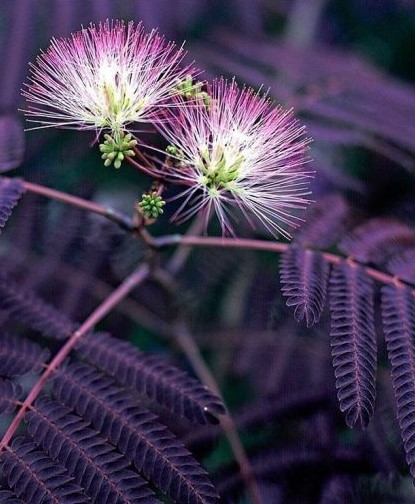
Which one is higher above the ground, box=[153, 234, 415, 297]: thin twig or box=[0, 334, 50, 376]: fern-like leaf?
box=[153, 234, 415, 297]: thin twig

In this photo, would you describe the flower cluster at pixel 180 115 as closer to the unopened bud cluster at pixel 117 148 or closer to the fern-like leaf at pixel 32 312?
the unopened bud cluster at pixel 117 148

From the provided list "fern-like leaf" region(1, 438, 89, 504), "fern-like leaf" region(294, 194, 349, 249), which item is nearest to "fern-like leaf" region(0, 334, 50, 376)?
"fern-like leaf" region(1, 438, 89, 504)

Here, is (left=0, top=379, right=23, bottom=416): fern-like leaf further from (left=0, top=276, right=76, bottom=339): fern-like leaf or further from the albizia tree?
(left=0, top=276, right=76, bottom=339): fern-like leaf

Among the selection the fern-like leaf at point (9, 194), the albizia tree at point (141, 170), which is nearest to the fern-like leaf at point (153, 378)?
the albizia tree at point (141, 170)

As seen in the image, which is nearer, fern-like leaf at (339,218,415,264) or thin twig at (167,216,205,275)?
fern-like leaf at (339,218,415,264)

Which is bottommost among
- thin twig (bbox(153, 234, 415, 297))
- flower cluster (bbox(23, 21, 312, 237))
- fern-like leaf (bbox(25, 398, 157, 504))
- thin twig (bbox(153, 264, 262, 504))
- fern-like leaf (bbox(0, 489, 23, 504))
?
thin twig (bbox(153, 264, 262, 504))

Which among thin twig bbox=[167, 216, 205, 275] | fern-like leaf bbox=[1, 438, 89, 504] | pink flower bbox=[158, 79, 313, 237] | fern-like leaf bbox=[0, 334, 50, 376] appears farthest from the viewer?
thin twig bbox=[167, 216, 205, 275]
